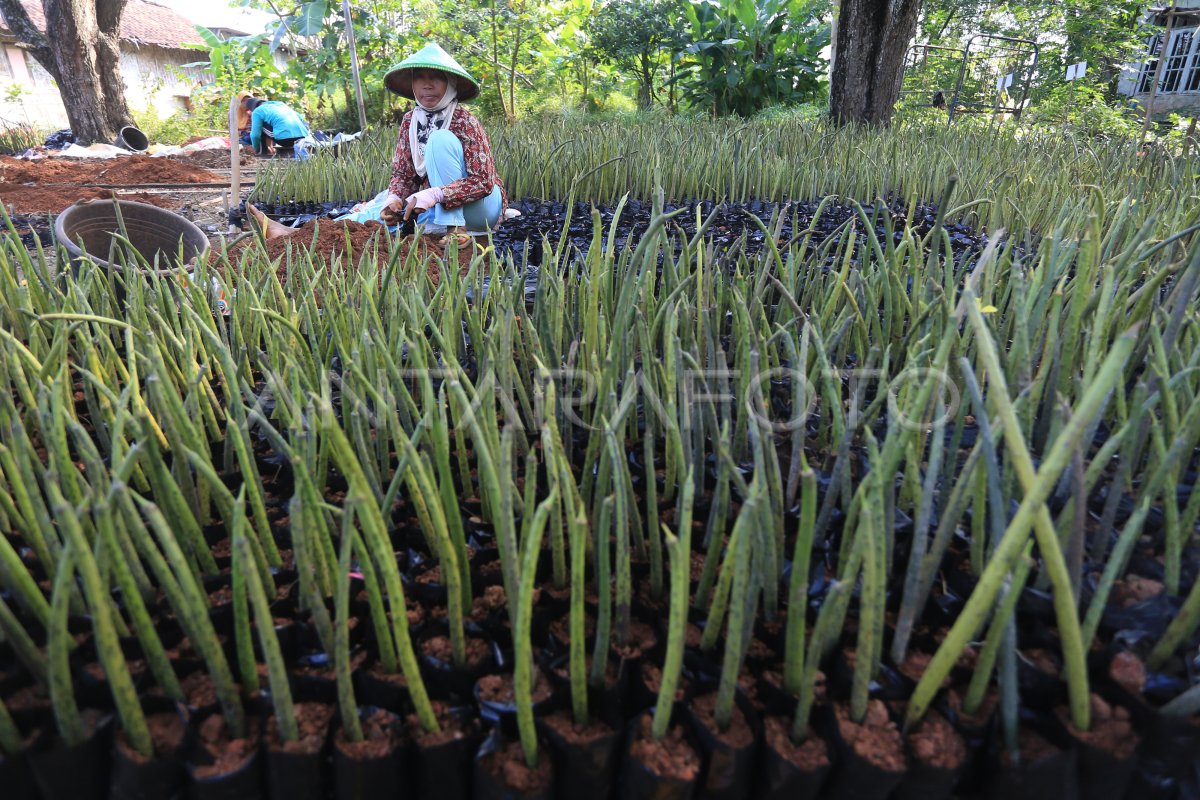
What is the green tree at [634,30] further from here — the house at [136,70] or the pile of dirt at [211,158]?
the house at [136,70]

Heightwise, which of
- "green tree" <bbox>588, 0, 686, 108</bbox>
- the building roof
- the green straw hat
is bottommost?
the green straw hat

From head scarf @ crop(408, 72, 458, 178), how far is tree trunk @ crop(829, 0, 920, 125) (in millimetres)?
3709

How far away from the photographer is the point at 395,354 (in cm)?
92

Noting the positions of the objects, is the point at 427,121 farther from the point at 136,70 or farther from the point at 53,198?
the point at 136,70

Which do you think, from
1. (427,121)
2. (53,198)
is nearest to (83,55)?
(53,198)

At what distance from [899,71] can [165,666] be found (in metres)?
6.11

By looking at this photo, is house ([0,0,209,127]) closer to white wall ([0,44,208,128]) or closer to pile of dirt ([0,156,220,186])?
white wall ([0,44,208,128])

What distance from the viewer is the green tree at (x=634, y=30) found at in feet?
32.4

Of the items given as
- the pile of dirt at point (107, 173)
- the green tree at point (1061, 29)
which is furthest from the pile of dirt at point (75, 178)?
the green tree at point (1061, 29)

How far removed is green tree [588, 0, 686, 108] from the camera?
987 cm

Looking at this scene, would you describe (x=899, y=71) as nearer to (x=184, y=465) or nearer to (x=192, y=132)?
(x=184, y=465)

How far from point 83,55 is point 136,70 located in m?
12.9

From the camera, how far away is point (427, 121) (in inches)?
109

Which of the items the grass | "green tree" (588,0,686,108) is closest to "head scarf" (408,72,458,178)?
the grass
